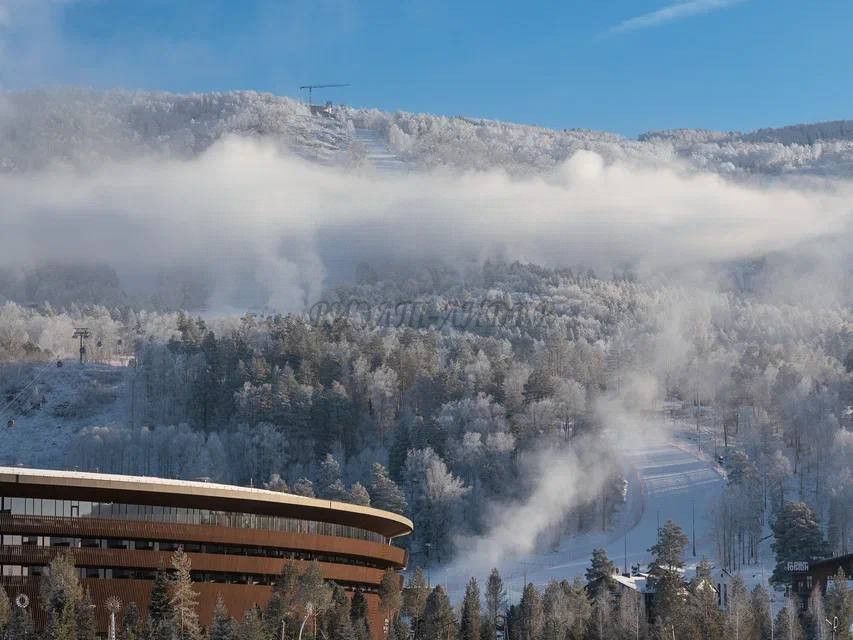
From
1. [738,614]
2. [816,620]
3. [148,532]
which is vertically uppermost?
[816,620]

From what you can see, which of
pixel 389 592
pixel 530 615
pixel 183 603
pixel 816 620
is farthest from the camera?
pixel 530 615

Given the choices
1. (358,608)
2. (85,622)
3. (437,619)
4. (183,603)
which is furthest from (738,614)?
(85,622)

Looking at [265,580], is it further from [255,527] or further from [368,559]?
[368,559]

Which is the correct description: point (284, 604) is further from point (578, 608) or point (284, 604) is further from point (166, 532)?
point (578, 608)

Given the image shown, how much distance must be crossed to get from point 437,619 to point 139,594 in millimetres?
36814

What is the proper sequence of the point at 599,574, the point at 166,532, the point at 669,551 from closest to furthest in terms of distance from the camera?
1. the point at 166,532
2. the point at 599,574
3. the point at 669,551

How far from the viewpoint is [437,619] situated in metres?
155

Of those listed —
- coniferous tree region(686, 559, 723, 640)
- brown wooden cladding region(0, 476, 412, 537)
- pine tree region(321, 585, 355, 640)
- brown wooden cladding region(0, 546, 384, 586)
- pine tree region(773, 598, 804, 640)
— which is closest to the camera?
brown wooden cladding region(0, 476, 412, 537)

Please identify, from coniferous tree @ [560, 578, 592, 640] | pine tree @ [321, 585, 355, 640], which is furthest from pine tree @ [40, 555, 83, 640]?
coniferous tree @ [560, 578, 592, 640]

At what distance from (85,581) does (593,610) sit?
212ft

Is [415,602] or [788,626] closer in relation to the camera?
[788,626]

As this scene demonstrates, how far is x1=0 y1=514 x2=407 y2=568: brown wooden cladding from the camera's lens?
124 metres

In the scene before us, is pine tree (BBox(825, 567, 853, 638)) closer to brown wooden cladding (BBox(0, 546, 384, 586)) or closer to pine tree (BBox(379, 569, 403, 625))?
pine tree (BBox(379, 569, 403, 625))

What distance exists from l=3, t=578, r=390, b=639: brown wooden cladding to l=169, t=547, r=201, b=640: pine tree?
4081 millimetres
